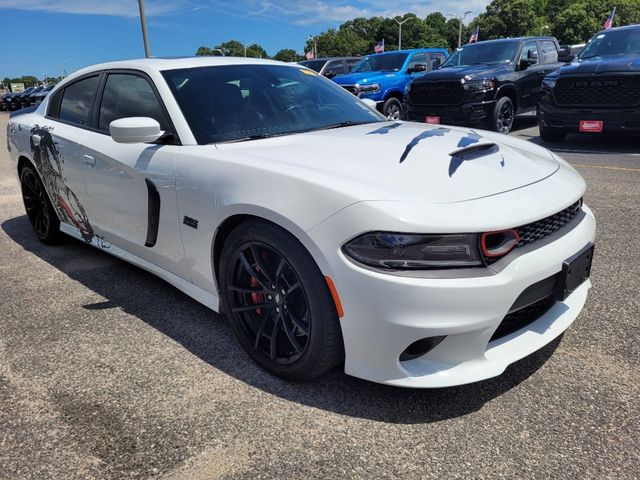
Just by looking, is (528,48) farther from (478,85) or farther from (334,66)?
(334,66)

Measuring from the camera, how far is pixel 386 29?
95.5m

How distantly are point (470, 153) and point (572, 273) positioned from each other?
71 centimetres

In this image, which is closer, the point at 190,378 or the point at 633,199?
the point at 190,378

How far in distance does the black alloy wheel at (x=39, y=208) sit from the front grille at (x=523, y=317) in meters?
3.75

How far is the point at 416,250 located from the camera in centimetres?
197

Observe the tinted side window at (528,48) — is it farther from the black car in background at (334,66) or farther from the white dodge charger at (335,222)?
the white dodge charger at (335,222)

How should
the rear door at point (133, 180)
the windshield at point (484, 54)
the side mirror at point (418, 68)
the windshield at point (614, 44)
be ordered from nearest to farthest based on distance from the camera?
the rear door at point (133, 180) < the windshield at point (614, 44) < the windshield at point (484, 54) < the side mirror at point (418, 68)

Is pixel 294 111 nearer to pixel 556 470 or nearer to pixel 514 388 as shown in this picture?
pixel 514 388

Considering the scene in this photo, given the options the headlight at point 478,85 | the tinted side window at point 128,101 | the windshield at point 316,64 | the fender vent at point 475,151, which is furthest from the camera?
the windshield at point 316,64

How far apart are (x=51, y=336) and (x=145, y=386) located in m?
0.90

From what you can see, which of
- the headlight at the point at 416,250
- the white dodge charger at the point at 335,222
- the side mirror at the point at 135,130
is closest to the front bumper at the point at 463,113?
the white dodge charger at the point at 335,222

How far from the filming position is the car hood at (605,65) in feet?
25.0

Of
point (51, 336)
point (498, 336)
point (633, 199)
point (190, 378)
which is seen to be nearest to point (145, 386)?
point (190, 378)

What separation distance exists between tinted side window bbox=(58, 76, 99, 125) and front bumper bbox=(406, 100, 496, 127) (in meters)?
7.14
